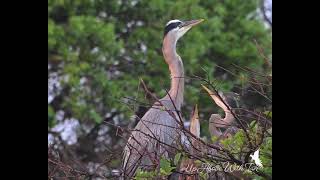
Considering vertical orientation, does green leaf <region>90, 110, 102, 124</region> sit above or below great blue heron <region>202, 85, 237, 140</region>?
below

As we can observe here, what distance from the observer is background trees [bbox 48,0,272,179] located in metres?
5.39

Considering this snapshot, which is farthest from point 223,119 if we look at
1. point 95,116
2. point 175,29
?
point 95,116

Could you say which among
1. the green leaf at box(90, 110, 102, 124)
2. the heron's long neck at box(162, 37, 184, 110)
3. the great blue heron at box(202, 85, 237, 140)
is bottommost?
the green leaf at box(90, 110, 102, 124)

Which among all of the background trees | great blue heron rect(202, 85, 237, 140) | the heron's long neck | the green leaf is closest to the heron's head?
the heron's long neck

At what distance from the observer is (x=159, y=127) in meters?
2.91

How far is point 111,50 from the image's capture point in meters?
5.56

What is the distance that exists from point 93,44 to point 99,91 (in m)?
0.38

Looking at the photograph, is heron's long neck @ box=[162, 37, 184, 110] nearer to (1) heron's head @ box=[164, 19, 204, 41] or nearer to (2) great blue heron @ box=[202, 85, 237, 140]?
(1) heron's head @ box=[164, 19, 204, 41]

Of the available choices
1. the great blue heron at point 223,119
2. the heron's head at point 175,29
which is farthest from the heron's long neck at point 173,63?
the great blue heron at point 223,119

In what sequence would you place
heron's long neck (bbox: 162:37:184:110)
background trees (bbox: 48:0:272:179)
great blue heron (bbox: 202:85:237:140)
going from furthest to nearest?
background trees (bbox: 48:0:272:179) → heron's long neck (bbox: 162:37:184:110) → great blue heron (bbox: 202:85:237:140)

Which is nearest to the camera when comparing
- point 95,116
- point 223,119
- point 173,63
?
point 223,119

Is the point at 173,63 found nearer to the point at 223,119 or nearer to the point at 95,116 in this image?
the point at 223,119
